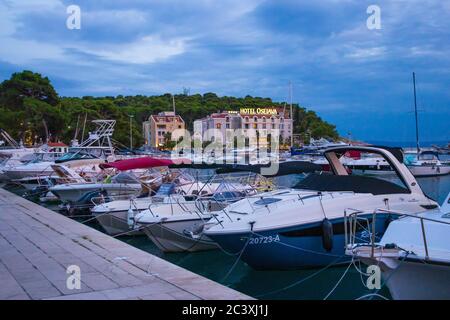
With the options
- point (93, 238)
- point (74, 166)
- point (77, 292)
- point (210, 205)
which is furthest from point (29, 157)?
point (77, 292)

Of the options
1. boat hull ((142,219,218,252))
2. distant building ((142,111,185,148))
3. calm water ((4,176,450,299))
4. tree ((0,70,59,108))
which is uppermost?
tree ((0,70,59,108))

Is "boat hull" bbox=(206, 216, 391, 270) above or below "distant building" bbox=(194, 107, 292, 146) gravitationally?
below

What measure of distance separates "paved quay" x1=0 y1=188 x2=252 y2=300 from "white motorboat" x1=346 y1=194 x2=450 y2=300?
8.30 feet

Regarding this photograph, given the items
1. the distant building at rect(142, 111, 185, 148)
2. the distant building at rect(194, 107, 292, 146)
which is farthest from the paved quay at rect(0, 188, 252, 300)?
the distant building at rect(142, 111, 185, 148)

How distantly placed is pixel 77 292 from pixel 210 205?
940 cm

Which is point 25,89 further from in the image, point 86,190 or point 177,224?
point 177,224

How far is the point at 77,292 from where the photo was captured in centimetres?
599

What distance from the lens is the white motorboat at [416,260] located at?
711 centimetres

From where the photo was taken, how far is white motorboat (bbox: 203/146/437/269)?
10.6 metres

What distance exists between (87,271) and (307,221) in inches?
203

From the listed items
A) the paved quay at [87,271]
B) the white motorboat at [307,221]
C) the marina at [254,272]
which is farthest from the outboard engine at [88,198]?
the white motorboat at [307,221]

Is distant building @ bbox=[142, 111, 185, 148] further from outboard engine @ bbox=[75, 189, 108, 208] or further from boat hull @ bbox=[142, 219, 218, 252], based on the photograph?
boat hull @ bbox=[142, 219, 218, 252]

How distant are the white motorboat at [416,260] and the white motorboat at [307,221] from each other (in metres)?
2.83
